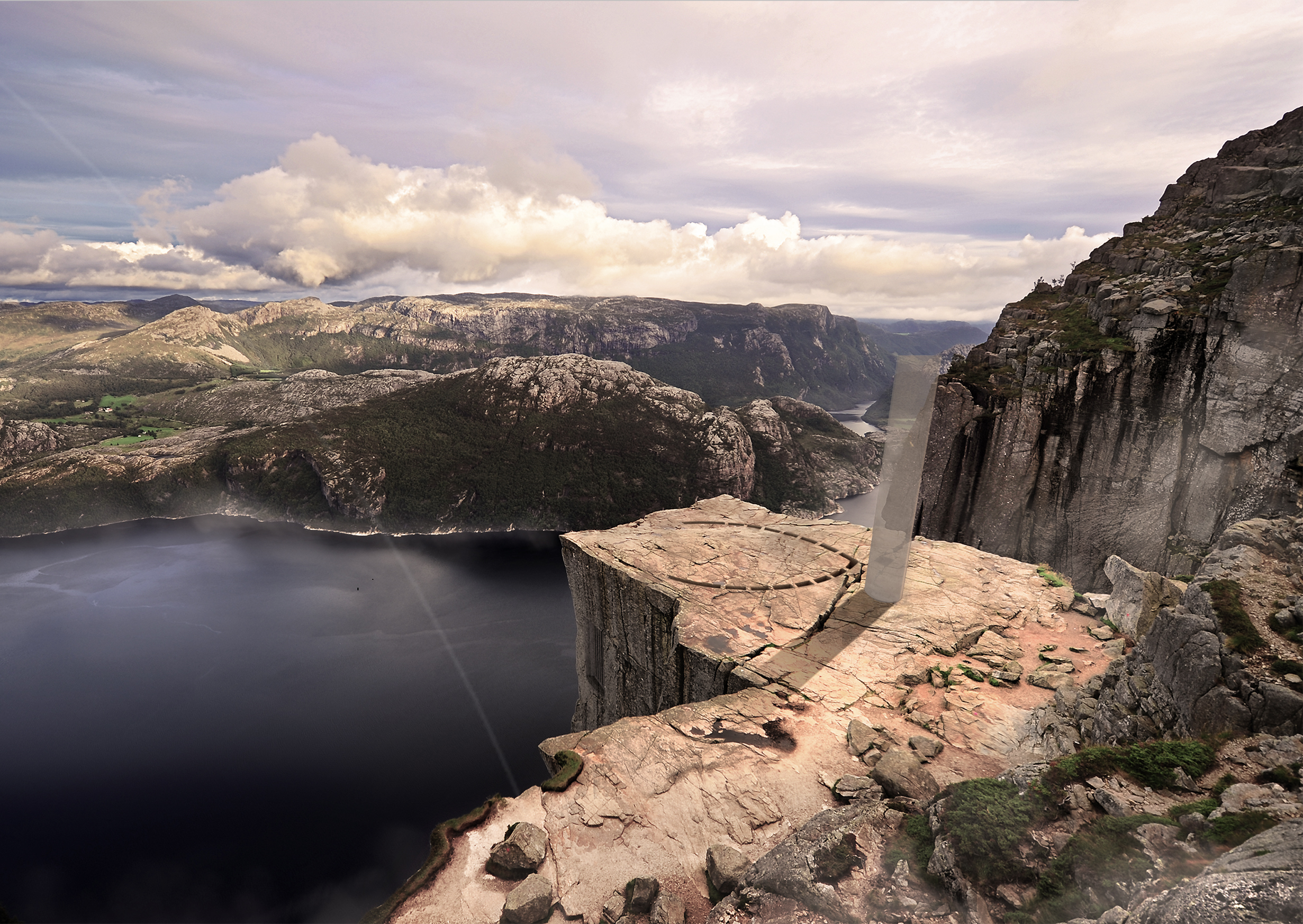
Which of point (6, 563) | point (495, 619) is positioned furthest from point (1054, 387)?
point (6, 563)

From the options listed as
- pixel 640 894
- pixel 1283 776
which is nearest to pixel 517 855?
pixel 640 894

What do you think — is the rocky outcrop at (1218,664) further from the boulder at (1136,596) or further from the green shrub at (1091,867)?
the green shrub at (1091,867)

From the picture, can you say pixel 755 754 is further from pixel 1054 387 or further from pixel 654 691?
pixel 1054 387

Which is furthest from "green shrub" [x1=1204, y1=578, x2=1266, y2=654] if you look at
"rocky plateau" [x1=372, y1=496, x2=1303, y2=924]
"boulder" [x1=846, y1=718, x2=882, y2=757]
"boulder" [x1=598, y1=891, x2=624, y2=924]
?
"boulder" [x1=598, y1=891, x2=624, y2=924]

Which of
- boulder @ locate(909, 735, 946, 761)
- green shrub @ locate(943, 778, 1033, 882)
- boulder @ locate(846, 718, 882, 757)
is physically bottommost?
boulder @ locate(846, 718, 882, 757)

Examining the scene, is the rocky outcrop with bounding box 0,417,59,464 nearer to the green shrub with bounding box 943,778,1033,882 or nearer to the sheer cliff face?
the sheer cliff face

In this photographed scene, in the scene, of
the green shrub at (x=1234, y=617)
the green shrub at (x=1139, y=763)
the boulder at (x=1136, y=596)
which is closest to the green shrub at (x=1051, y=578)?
the boulder at (x=1136, y=596)

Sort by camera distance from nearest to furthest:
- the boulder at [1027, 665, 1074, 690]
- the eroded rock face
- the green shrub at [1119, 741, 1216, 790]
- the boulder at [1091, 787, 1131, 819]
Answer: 1. the boulder at [1091, 787, 1131, 819]
2. the green shrub at [1119, 741, 1216, 790]
3. the boulder at [1027, 665, 1074, 690]
4. the eroded rock face
